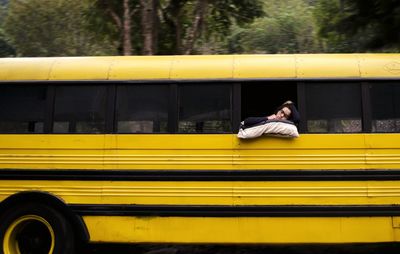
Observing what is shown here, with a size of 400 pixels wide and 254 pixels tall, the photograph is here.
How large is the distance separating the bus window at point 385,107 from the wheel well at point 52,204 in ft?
11.0

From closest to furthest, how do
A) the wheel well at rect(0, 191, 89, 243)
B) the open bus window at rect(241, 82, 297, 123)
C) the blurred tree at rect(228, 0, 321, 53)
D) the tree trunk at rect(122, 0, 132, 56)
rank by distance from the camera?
1. the wheel well at rect(0, 191, 89, 243)
2. the open bus window at rect(241, 82, 297, 123)
3. the tree trunk at rect(122, 0, 132, 56)
4. the blurred tree at rect(228, 0, 321, 53)

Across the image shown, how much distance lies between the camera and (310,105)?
5.21m

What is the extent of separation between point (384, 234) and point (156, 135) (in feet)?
8.70

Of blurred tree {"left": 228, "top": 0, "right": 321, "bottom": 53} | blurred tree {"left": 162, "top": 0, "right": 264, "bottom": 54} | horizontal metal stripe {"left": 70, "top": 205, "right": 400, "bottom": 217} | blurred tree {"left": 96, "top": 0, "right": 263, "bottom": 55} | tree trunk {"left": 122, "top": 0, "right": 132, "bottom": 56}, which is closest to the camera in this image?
horizontal metal stripe {"left": 70, "top": 205, "right": 400, "bottom": 217}

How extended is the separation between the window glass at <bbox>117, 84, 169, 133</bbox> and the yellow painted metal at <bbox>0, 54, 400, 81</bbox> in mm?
143

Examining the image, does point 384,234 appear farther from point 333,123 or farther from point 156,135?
point 156,135

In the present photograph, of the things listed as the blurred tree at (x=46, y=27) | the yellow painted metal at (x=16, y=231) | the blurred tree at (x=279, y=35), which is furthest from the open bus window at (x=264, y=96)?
the blurred tree at (x=46, y=27)

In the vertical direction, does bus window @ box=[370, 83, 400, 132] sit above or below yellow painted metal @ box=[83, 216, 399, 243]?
above

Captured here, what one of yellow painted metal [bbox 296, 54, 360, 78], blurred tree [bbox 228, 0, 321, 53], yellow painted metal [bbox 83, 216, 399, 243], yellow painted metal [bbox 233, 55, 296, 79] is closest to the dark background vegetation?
blurred tree [bbox 228, 0, 321, 53]

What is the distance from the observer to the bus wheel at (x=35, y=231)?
5.24 metres

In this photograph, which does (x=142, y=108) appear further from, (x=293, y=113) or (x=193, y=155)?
(x=293, y=113)

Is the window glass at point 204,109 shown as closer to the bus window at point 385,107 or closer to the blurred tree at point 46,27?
the bus window at point 385,107

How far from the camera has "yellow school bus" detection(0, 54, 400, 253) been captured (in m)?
5.01

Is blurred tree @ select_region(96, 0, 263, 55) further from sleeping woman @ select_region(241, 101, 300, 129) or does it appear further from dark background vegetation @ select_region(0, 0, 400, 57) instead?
sleeping woman @ select_region(241, 101, 300, 129)
